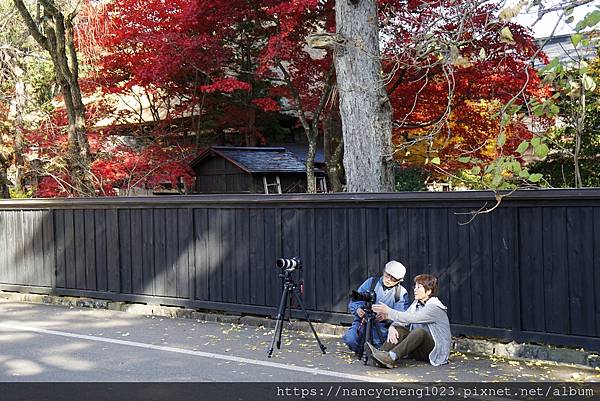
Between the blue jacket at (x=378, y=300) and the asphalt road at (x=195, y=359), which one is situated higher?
the blue jacket at (x=378, y=300)

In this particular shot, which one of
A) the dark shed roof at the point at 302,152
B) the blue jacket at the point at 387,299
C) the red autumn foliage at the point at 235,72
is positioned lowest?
the blue jacket at the point at 387,299

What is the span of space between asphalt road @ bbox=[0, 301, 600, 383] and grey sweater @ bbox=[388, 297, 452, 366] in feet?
0.59

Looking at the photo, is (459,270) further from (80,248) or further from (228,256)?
(80,248)

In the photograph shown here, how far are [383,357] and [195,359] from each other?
2.24 metres

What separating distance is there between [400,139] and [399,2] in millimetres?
4296

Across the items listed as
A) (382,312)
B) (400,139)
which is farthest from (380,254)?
(400,139)

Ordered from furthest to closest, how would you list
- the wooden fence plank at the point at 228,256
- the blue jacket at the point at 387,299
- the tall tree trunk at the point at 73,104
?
the tall tree trunk at the point at 73,104 < the wooden fence plank at the point at 228,256 < the blue jacket at the point at 387,299

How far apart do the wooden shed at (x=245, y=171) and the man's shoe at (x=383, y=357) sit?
13436 millimetres

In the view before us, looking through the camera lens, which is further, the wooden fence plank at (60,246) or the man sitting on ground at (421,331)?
the wooden fence plank at (60,246)

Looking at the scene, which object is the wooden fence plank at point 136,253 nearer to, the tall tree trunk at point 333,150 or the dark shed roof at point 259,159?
the tall tree trunk at point 333,150

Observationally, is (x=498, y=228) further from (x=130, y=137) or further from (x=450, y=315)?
(x=130, y=137)

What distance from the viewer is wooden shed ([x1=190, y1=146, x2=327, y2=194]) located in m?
22.7

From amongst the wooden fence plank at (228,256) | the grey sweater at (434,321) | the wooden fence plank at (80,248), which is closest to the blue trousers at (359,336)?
the grey sweater at (434,321)

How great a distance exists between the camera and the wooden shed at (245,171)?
2270cm
